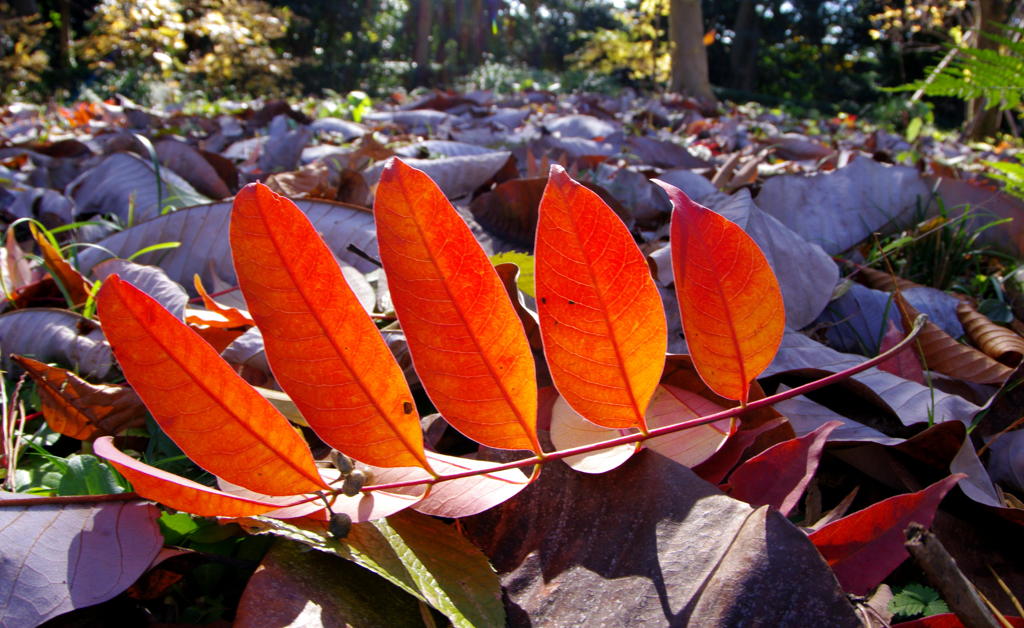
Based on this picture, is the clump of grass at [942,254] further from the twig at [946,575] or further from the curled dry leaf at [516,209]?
the twig at [946,575]

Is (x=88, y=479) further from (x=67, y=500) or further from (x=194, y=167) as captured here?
(x=194, y=167)

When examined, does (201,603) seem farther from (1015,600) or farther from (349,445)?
(1015,600)

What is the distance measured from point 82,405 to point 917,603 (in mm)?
1019

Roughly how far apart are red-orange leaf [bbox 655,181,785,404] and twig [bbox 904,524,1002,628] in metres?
0.20

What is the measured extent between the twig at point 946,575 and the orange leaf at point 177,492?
1.58 ft

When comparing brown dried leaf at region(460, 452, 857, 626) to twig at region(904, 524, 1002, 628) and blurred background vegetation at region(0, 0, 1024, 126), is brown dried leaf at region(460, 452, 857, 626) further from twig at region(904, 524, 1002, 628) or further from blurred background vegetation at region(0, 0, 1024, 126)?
blurred background vegetation at region(0, 0, 1024, 126)

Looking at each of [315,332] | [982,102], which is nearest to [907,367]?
[315,332]

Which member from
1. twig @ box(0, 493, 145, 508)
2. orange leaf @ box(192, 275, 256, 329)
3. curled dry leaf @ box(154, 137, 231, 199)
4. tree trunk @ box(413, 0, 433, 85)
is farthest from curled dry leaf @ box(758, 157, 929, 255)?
tree trunk @ box(413, 0, 433, 85)

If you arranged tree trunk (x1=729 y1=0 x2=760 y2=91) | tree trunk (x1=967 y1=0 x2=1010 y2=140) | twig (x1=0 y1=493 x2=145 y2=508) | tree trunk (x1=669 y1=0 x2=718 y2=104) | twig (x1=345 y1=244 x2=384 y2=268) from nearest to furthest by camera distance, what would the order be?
twig (x1=0 y1=493 x2=145 y2=508)
twig (x1=345 y1=244 x2=384 y2=268)
tree trunk (x1=967 y1=0 x2=1010 y2=140)
tree trunk (x1=669 y1=0 x2=718 y2=104)
tree trunk (x1=729 y1=0 x2=760 y2=91)

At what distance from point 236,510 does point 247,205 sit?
255 millimetres

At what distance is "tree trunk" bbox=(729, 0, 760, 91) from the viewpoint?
2616cm

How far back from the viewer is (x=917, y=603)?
0.64 metres

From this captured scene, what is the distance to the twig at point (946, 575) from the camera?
1.53 ft

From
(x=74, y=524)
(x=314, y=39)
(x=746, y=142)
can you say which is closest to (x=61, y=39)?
(x=314, y=39)
